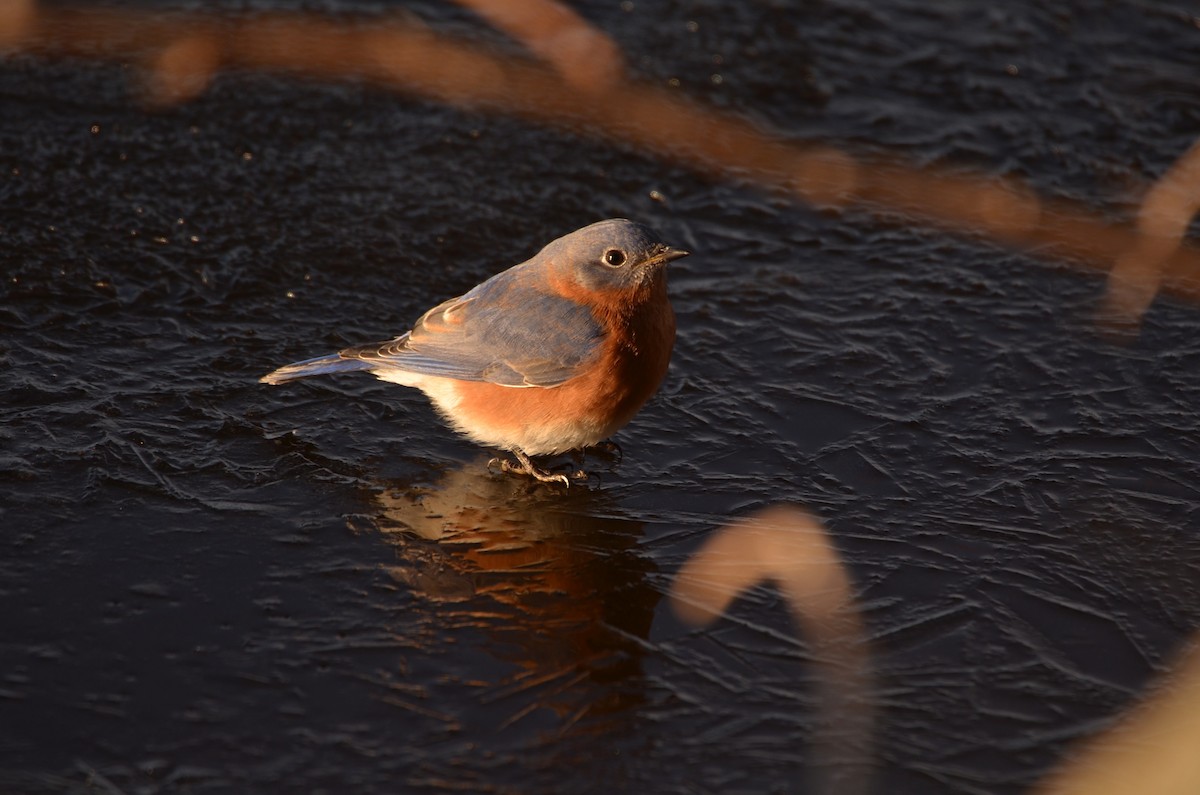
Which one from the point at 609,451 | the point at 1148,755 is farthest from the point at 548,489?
the point at 1148,755

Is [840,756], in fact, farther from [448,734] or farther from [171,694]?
[171,694]

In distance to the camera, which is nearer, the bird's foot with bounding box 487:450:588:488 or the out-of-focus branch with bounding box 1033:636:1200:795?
the out-of-focus branch with bounding box 1033:636:1200:795

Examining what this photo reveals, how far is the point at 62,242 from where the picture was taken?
19.3 feet

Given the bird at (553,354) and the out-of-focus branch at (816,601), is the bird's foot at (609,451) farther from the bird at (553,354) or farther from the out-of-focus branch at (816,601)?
the out-of-focus branch at (816,601)

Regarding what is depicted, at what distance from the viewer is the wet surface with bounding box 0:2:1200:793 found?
3750mm

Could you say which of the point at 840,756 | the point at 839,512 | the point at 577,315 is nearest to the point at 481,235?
the point at 577,315

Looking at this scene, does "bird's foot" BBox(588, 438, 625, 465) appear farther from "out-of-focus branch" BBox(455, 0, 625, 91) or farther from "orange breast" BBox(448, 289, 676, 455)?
"out-of-focus branch" BBox(455, 0, 625, 91)

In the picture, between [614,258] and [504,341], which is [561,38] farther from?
[504,341]

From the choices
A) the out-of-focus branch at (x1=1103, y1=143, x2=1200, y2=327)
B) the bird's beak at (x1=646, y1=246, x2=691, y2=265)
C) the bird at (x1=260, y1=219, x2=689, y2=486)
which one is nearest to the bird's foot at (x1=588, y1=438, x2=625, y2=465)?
the bird at (x1=260, y1=219, x2=689, y2=486)

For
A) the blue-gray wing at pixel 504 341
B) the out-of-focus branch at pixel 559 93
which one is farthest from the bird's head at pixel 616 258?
the out-of-focus branch at pixel 559 93

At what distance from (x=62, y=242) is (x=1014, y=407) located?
411cm

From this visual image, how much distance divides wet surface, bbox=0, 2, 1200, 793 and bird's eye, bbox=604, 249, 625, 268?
26.7 inches

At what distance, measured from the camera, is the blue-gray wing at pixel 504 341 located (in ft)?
16.4

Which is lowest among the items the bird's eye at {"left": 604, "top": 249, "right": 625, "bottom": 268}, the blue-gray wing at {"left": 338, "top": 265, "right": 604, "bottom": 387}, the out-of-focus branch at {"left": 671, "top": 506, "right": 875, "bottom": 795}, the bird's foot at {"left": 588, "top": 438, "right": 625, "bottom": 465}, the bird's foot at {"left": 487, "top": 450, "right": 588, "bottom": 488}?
the bird's foot at {"left": 487, "top": 450, "right": 588, "bottom": 488}
